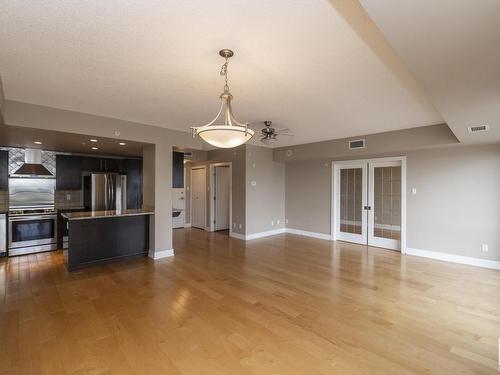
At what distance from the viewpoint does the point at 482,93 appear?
2332 mm

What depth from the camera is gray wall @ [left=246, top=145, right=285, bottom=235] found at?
6781 millimetres

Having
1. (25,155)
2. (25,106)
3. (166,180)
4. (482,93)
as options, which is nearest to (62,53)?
(25,106)

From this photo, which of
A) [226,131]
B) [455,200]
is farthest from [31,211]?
[455,200]

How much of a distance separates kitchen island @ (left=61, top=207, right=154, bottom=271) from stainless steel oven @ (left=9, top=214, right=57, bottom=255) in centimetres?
100

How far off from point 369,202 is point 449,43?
5.04 m

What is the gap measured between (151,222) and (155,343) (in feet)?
9.86

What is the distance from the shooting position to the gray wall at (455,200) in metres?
4.49

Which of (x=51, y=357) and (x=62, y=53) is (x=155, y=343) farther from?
(x=62, y=53)

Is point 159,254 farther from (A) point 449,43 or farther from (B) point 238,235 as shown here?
(A) point 449,43

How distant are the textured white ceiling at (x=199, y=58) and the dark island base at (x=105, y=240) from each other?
198 cm

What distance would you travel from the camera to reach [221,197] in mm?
8180

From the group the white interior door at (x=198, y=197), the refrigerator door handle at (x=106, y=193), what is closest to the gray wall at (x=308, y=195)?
the white interior door at (x=198, y=197)

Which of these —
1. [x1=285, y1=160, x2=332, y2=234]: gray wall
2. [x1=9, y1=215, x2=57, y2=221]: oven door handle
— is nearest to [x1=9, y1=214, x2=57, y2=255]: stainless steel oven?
[x1=9, y1=215, x2=57, y2=221]: oven door handle

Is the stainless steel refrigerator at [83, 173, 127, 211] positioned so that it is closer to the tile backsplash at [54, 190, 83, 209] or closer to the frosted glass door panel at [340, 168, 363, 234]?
the tile backsplash at [54, 190, 83, 209]
